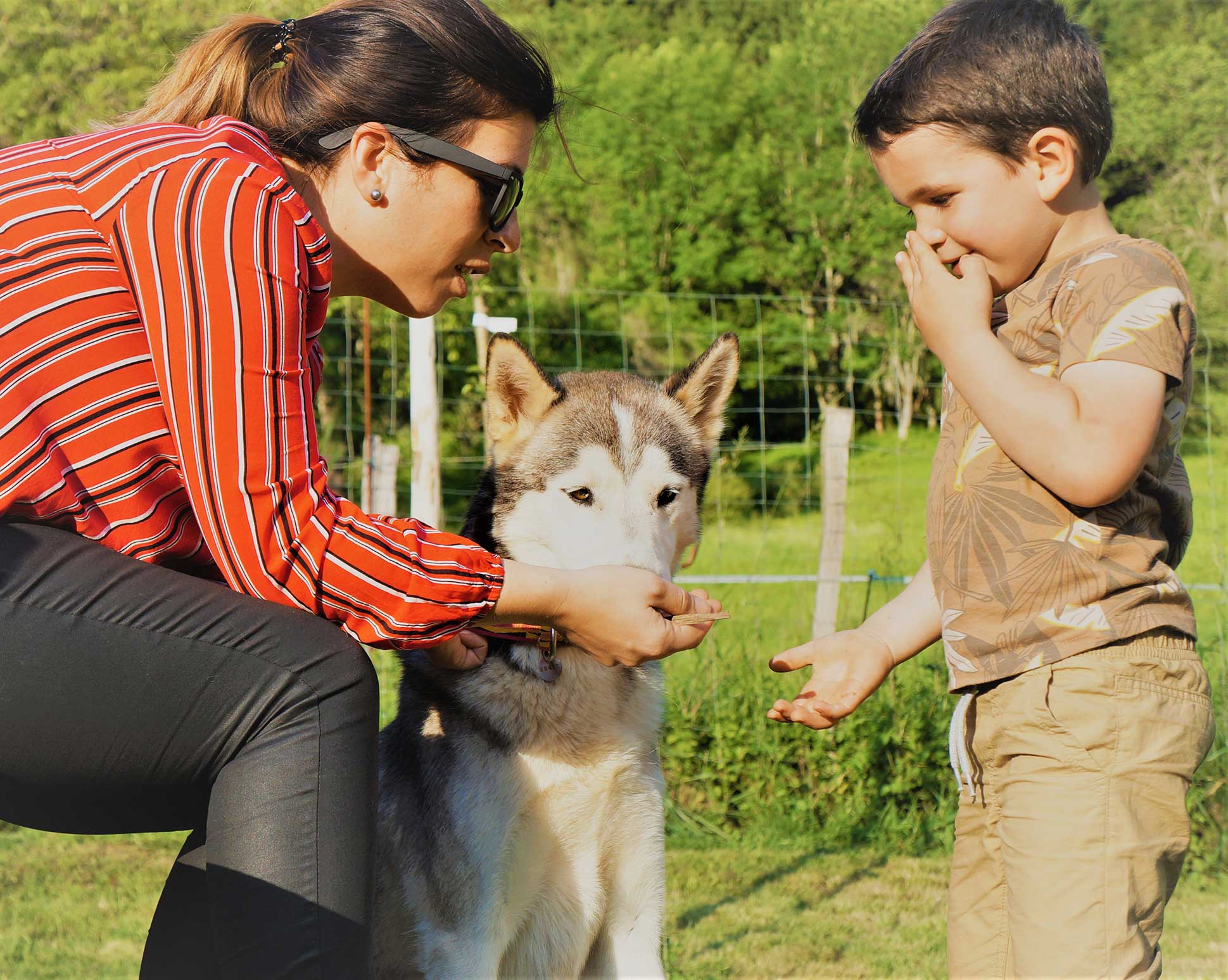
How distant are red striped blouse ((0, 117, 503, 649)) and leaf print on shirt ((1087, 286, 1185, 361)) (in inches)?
42.9

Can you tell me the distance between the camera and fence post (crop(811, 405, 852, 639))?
5.54 m

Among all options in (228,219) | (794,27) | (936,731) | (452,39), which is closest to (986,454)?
(452,39)

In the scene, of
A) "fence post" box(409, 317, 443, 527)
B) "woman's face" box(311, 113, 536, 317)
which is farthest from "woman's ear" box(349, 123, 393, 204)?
"fence post" box(409, 317, 443, 527)

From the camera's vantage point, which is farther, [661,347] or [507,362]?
[661,347]

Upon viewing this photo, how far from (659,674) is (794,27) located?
34.4 meters

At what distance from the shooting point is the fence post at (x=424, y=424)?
15.6 feet

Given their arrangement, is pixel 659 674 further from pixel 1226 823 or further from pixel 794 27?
pixel 794 27

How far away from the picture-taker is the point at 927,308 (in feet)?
6.32

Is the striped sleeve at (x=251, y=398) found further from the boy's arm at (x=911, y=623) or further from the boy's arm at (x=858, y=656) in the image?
the boy's arm at (x=911, y=623)

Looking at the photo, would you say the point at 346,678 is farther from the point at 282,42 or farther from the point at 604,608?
the point at 282,42

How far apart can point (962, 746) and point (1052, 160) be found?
3.62 ft

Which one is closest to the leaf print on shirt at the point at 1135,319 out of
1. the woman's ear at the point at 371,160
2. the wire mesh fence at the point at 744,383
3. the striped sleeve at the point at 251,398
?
the striped sleeve at the point at 251,398

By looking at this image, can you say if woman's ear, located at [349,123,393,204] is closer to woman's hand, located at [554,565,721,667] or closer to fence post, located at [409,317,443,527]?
woman's hand, located at [554,565,721,667]

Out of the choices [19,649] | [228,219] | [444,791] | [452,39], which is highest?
[452,39]
